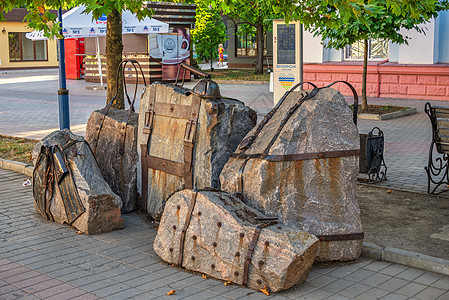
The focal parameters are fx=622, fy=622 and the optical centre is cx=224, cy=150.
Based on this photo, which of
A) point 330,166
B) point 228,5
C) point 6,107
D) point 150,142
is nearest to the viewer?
point 330,166

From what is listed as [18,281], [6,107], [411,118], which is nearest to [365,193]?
[18,281]

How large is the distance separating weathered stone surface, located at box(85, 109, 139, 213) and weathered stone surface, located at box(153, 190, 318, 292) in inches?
64.2

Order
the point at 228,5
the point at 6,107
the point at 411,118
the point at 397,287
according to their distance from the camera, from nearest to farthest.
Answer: the point at 397,287 < the point at 228,5 < the point at 411,118 < the point at 6,107

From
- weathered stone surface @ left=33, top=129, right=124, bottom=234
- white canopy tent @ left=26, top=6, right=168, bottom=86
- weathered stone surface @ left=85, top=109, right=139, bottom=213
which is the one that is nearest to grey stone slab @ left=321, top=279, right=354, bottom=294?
weathered stone surface @ left=33, top=129, right=124, bottom=234

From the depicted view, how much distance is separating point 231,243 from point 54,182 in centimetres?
243

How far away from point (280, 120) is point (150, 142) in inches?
64.4

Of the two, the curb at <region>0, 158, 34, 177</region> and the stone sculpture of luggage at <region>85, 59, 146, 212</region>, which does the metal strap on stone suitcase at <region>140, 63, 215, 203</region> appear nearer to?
the stone sculpture of luggage at <region>85, 59, 146, 212</region>

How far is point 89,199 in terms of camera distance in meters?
5.90

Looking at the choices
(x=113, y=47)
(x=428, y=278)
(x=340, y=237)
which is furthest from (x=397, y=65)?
(x=428, y=278)

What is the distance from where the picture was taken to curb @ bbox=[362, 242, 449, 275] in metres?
4.95

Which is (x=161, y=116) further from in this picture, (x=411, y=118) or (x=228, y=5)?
(x=411, y=118)

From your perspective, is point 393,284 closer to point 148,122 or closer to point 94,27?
point 148,122

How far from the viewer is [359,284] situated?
4738mm

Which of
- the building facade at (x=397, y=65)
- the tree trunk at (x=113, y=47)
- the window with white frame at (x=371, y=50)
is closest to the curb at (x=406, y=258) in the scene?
the tree trunk at (x=113, y=47)
